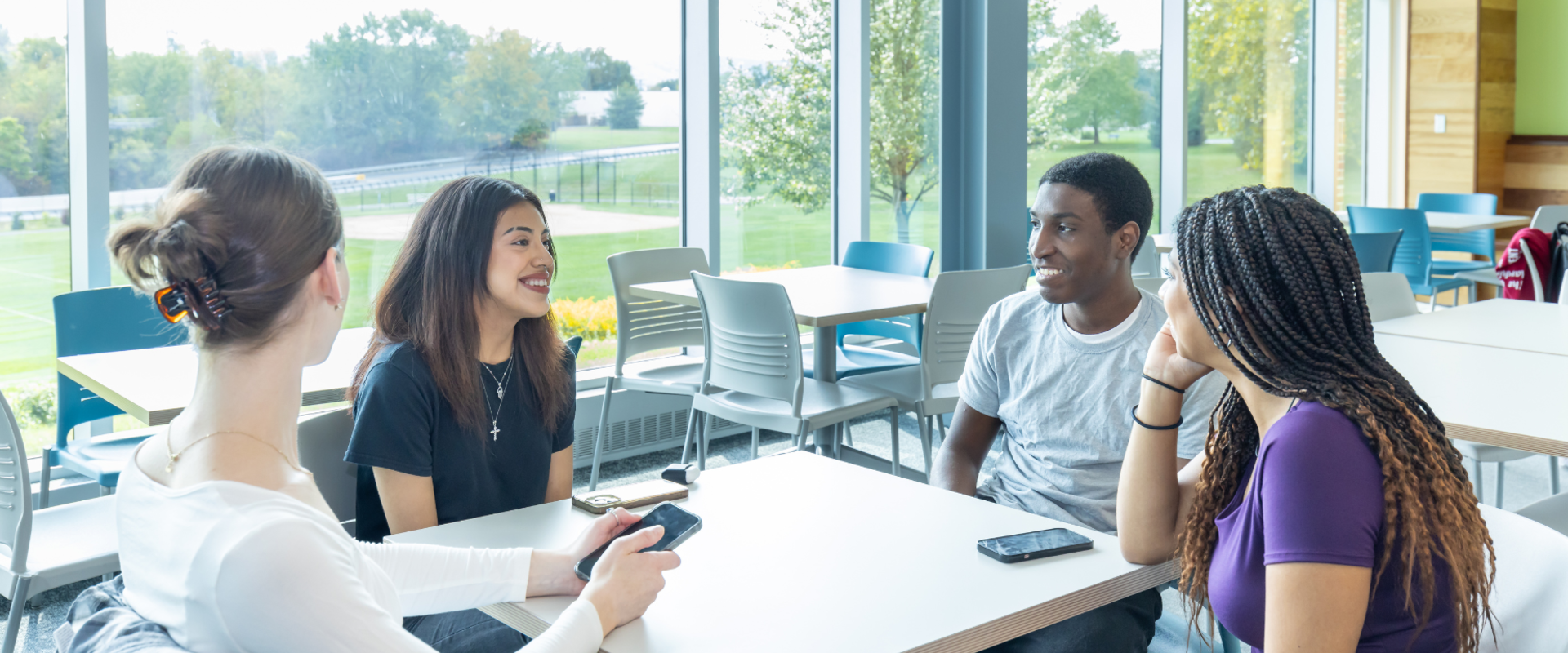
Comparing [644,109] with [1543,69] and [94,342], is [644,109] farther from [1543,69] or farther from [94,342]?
[1543,69]

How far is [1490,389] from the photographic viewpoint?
91.0 inches

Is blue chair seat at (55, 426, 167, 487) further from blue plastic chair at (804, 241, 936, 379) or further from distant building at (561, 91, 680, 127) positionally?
blue plastic chair at (804, 241, 936, 379)

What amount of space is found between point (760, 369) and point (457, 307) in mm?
1735

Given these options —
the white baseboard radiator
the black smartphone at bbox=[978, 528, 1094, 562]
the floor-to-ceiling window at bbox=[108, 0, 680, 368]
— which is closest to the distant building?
the floor-to-ceiling window at bbox=[108, 0, 680, 368]

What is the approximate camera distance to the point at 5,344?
139 inches

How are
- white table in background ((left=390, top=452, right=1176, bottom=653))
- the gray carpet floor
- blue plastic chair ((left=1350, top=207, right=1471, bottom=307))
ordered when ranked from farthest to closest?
blue plastic chair ((left=1350, top=207, right=1471, bottom=307)) < the gray carpet floor < white table in background ((left=390, top=452, right=1176, bottom=653))

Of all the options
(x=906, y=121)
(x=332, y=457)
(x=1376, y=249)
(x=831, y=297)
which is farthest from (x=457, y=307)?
(x=1376, y=249)

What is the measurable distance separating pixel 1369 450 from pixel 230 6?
3.74 m

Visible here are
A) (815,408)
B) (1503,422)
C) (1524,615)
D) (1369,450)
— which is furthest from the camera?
(815,408)

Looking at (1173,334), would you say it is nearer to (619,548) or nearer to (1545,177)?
(619,548)

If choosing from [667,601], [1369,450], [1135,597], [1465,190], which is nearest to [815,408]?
[1135,597]

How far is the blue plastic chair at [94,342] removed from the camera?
3.05 metres

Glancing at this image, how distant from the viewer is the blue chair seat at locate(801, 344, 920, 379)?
427 centimetres

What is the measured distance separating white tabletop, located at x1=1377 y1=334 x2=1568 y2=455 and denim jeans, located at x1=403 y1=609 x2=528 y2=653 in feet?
5.17
